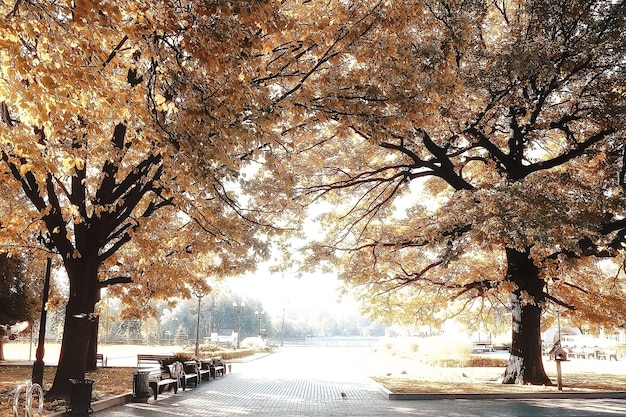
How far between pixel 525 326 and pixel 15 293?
82.4 feet

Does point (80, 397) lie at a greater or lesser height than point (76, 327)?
lesser

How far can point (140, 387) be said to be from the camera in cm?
1314

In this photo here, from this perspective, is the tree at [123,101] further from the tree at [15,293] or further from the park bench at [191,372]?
the tree at [15,293]

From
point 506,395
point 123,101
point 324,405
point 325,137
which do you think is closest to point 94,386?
point 324,405

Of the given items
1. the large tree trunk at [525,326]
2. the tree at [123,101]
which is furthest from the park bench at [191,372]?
the large tree trunk at [525,326]

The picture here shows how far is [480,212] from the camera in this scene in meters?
14.3

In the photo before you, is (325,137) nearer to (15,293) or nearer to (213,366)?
(213,366)

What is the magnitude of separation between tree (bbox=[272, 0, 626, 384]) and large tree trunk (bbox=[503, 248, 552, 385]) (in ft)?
0.13

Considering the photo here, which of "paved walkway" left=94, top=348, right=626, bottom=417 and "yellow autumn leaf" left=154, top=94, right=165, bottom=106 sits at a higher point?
"yellow autumn leaf" left=154, top=94, right=165, bottom=106

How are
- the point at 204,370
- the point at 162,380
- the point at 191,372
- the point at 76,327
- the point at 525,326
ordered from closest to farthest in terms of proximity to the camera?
1. the point at 76,327
2. the point at 162,380
3. the point at 525,326
4. the point at 191,372
5. the point at 204,370

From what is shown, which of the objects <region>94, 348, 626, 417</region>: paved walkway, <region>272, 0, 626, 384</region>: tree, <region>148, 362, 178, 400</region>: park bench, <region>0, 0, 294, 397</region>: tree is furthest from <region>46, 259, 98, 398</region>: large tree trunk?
<region>272, 0, 626, 384</region>: tree

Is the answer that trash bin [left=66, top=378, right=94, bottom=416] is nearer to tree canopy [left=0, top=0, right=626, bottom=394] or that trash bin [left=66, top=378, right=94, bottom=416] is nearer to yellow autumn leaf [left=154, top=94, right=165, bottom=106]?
tree canopy [left=0, top=0, right=626, bottom=394]

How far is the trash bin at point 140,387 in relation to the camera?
13078 mm

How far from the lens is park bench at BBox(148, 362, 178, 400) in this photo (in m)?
13.4
